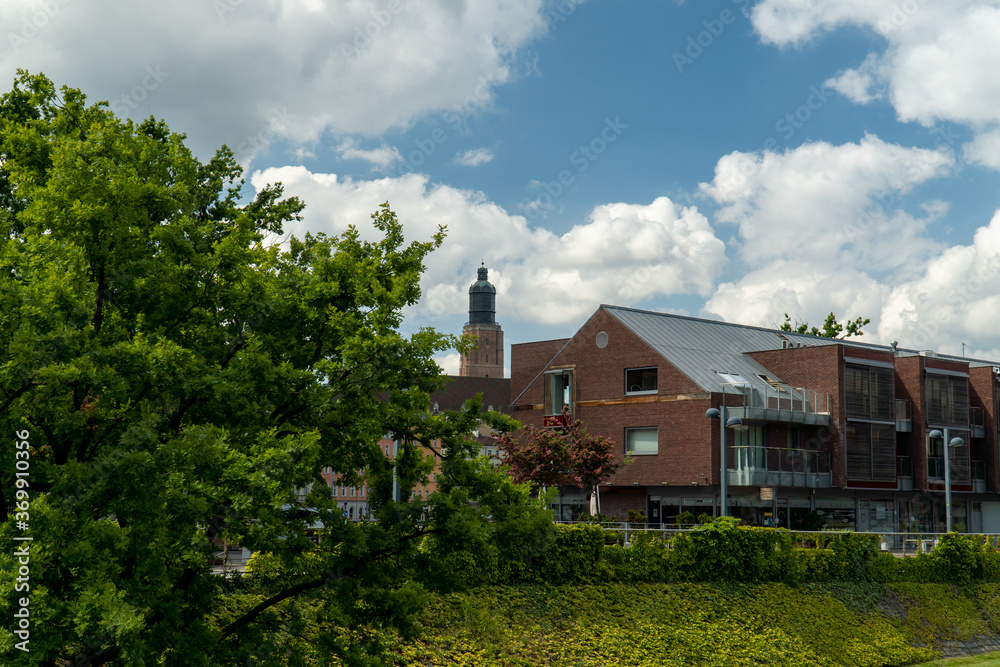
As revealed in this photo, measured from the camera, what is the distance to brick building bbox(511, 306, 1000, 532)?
44250 mm

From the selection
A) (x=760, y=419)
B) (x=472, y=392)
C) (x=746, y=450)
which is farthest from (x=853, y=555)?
(x=472, y=392)

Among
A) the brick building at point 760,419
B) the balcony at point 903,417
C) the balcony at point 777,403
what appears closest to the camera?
the balcony at point 777,403

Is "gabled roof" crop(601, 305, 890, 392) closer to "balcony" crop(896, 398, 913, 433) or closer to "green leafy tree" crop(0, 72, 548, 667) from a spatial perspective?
"balcony" crop(896, 398, 913, 433)

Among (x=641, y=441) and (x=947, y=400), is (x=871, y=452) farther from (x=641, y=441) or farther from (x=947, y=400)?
(x=641, y=441)

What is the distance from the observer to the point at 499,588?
22.6m

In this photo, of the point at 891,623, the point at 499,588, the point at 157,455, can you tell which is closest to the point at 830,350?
the point at 891,623

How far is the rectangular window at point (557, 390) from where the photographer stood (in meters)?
49.5

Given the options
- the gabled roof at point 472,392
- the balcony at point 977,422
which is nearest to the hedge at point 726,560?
the balcony at point 977,422

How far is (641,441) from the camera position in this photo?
151 ft

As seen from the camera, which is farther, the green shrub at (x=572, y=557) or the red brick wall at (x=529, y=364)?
the red brick wall at (x=529, y=364)

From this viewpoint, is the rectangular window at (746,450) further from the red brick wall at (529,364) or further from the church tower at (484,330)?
the church tower at (484,330)

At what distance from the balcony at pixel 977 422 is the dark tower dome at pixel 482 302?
5237 inches

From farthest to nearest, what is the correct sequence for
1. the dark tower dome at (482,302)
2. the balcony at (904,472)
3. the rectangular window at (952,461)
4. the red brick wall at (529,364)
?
the dark tower dome at (482,302)
the red brick wall at (529,364)
the rectangular window at (952,461)
the balcony at (904,472)

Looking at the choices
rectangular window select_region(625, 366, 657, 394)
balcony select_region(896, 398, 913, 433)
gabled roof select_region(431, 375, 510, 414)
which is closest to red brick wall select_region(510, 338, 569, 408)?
rectangular window select_region(625, 366, 657, 394)
